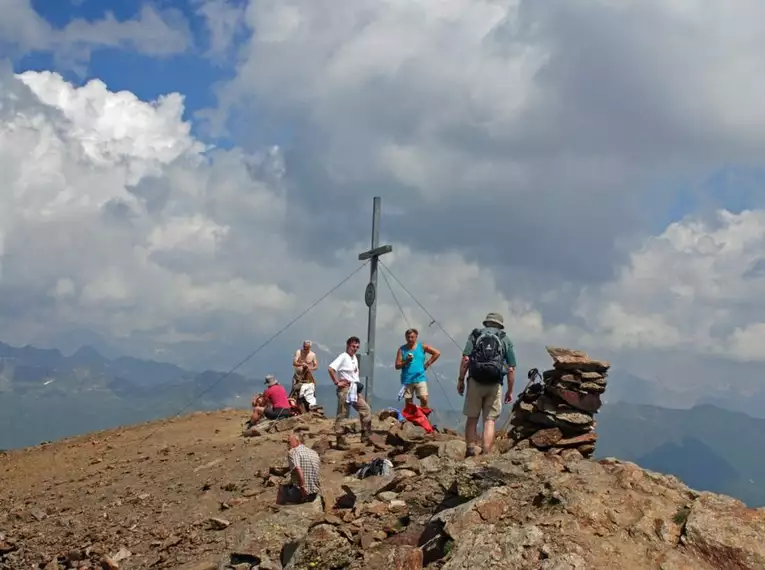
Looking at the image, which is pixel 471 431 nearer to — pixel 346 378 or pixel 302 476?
pixel 302 476

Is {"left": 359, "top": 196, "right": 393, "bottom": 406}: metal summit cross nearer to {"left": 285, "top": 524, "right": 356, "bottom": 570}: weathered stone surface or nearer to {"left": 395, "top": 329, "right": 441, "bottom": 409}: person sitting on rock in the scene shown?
{"left": 395, "top": 329, "right": 441, "bottom": 409}: person sitting on rock

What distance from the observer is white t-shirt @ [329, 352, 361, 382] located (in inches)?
783

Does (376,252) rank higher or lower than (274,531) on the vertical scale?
higher

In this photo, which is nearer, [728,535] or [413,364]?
[728,535]

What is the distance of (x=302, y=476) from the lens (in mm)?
13273

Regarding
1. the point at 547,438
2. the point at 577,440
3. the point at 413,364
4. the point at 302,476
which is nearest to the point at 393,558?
the point at 302,476

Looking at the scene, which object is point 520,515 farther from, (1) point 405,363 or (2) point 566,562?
A: (1) point 405,363

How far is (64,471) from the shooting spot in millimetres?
20891

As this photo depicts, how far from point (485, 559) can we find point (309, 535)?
10.7ft

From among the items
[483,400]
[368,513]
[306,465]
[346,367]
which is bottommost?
[368,513]

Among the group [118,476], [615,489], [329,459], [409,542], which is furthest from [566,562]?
[118,476]

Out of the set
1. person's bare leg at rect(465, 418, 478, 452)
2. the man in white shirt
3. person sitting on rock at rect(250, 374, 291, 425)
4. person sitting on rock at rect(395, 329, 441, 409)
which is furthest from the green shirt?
person sitting on rock at rect(250, 374, 291, 425)

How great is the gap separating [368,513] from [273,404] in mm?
10612

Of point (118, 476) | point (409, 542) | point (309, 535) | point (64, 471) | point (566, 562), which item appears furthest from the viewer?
point (64, 471)
